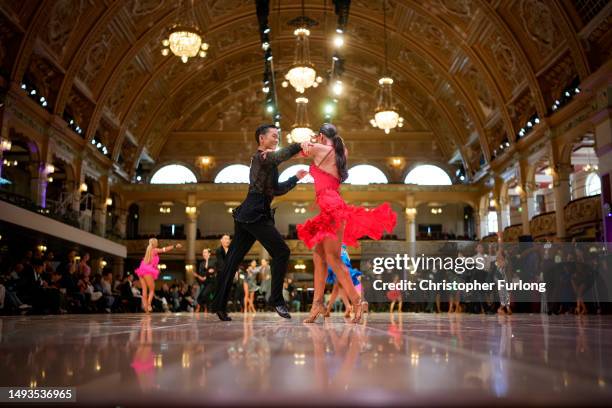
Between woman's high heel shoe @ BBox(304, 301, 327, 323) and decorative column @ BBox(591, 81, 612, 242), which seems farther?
decorative column @ BBox(591, 81, 612, 242)

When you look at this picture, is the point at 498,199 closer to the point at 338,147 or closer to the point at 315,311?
the point at 338,147

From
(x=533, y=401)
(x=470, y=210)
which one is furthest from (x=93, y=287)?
(x=470, y=210)

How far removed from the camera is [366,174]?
103 ft

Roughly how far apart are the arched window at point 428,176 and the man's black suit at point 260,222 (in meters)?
26.9

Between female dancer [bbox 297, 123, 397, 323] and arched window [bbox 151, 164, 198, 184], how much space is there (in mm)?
27061

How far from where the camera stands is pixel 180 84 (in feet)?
88.9

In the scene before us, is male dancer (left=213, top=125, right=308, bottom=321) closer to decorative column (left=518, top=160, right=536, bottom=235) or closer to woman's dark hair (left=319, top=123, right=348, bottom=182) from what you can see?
woman's dark hair (left=319, top=123, right=348, bottom=182)

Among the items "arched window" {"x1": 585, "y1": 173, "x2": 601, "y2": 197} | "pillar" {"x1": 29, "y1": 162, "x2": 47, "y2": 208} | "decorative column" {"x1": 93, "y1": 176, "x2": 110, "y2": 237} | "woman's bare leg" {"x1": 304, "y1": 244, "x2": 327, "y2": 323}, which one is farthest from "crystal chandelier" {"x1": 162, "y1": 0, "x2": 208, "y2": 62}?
"arched window" {"x1": 585, "y1": 173, "x2": 601, "y2": 197}

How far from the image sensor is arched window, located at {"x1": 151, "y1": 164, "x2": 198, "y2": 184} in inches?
1237

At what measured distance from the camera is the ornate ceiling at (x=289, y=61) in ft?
57.7

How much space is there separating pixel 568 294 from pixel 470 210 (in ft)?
70.7

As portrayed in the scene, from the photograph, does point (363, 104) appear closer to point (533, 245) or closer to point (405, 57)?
point (405, 57)

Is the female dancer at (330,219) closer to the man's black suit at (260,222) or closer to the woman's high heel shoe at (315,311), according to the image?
the woman's high heel shoe at (315,311)

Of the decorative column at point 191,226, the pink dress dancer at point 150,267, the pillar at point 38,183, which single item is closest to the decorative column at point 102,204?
the decorative column at point 191,226
